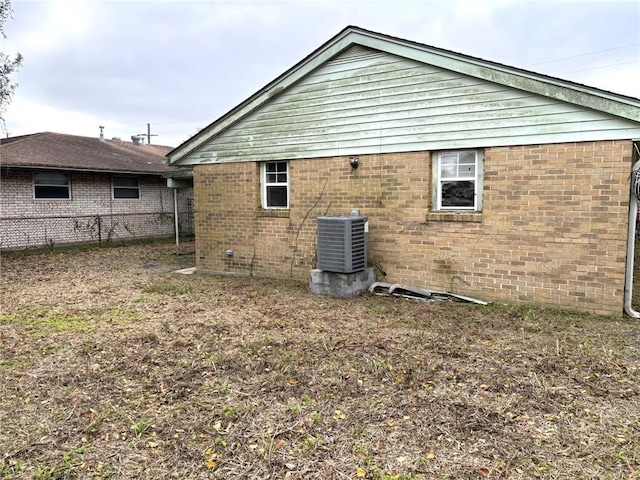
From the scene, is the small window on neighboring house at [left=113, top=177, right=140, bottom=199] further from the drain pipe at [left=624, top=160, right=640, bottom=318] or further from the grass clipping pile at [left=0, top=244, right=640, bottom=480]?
the drain pipe at [left=624, top=160, right=640, bottom=318]

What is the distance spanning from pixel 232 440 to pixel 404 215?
212 inches

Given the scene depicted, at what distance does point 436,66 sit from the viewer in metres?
7.12

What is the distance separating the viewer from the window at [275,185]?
9258 millimetres

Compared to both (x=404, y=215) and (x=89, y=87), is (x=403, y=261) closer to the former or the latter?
(x=404, y=215)

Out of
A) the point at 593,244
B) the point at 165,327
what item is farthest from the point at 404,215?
the point at 165,327

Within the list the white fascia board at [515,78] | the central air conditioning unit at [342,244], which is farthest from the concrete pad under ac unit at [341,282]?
the white fascia board at [515,78]

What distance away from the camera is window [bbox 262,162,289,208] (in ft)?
30.4

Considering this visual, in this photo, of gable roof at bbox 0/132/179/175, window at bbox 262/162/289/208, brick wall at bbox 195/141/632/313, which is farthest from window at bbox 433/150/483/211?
gable roof at bbox 0/132/179/175

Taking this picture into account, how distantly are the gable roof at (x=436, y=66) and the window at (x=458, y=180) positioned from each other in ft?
4.12

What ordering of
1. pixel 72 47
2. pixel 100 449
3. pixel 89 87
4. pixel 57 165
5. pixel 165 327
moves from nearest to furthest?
pixel 100 449 → pixel 165 327 → pixel 72 47 → pixel 57 165 → pixel 89 87

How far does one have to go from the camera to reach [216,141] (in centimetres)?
993

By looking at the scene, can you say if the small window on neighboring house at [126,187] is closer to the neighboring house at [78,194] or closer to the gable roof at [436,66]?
the neighboring house at [78,194]

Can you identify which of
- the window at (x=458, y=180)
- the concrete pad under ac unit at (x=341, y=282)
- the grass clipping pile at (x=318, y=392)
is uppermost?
the window at (x=458, y=180)

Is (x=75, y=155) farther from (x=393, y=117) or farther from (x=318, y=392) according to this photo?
(x=318, y=392)
